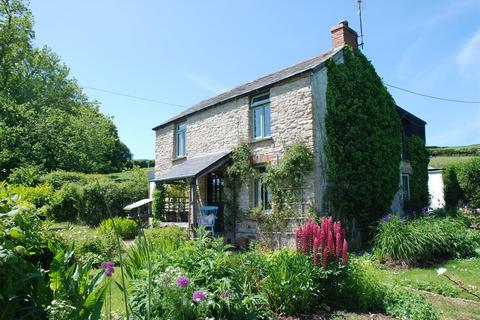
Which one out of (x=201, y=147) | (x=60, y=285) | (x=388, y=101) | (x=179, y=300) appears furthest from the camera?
(x=201, y=147)

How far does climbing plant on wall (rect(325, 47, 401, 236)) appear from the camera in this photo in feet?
40.6

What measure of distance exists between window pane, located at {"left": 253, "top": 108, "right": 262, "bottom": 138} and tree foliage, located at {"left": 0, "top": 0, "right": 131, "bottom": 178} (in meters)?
21.7

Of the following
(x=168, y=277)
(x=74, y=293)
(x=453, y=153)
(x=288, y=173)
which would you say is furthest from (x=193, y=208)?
(x=453, y=153)

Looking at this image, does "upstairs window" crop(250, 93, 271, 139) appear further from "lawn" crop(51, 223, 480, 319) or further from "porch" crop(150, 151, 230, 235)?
"lawn" crop(51, 223, 480, 319)

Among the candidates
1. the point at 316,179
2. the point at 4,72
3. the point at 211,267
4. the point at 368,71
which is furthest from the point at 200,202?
the point at 4,72

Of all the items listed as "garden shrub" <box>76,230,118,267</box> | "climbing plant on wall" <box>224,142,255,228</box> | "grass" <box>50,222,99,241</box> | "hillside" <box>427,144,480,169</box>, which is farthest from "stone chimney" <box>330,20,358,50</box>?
"hillside" <box>427,144,480,169</box>

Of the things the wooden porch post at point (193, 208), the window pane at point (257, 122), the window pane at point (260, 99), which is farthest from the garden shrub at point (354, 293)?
the window pane at point (260, 99)

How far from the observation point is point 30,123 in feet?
100

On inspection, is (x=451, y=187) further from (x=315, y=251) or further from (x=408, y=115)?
(x=315, y=251)

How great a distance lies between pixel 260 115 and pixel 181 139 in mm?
6134

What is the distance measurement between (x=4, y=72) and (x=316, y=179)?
32784mm

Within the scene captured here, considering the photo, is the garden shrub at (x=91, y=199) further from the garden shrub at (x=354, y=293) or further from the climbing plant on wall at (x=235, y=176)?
the garden shrub at (x=354, y=293)

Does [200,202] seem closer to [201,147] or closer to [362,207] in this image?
[201,147]

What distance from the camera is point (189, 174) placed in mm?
13141
